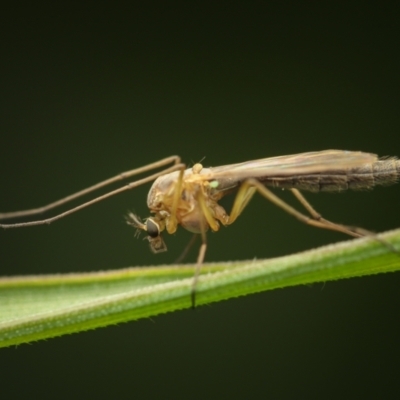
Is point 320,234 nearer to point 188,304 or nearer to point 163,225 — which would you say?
point 163,225

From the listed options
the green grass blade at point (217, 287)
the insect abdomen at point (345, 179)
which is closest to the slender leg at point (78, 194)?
the insect abdomen at point (345, 179)

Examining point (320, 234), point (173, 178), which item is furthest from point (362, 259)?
point (320, 234)

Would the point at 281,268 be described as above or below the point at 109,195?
below

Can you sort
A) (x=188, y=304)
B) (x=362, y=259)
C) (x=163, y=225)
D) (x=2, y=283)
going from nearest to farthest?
(x=362, y=259), (x=188, y=304), (x=2, y=283), (x=163, y=225)

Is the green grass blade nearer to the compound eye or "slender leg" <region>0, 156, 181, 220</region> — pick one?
"slender leg" <region>0, 156, 181, 220</region>

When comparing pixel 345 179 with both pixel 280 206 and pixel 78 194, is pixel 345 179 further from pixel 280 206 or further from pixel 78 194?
pixel 78 194

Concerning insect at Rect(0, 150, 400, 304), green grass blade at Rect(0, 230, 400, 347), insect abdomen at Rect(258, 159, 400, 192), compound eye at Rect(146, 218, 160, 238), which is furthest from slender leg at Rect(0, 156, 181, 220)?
green grass blade at Rect(0, 230, 400, 347)

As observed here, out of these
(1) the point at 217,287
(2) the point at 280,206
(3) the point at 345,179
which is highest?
(3) the point at 345,179

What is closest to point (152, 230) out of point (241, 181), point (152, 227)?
point (152, 227)
